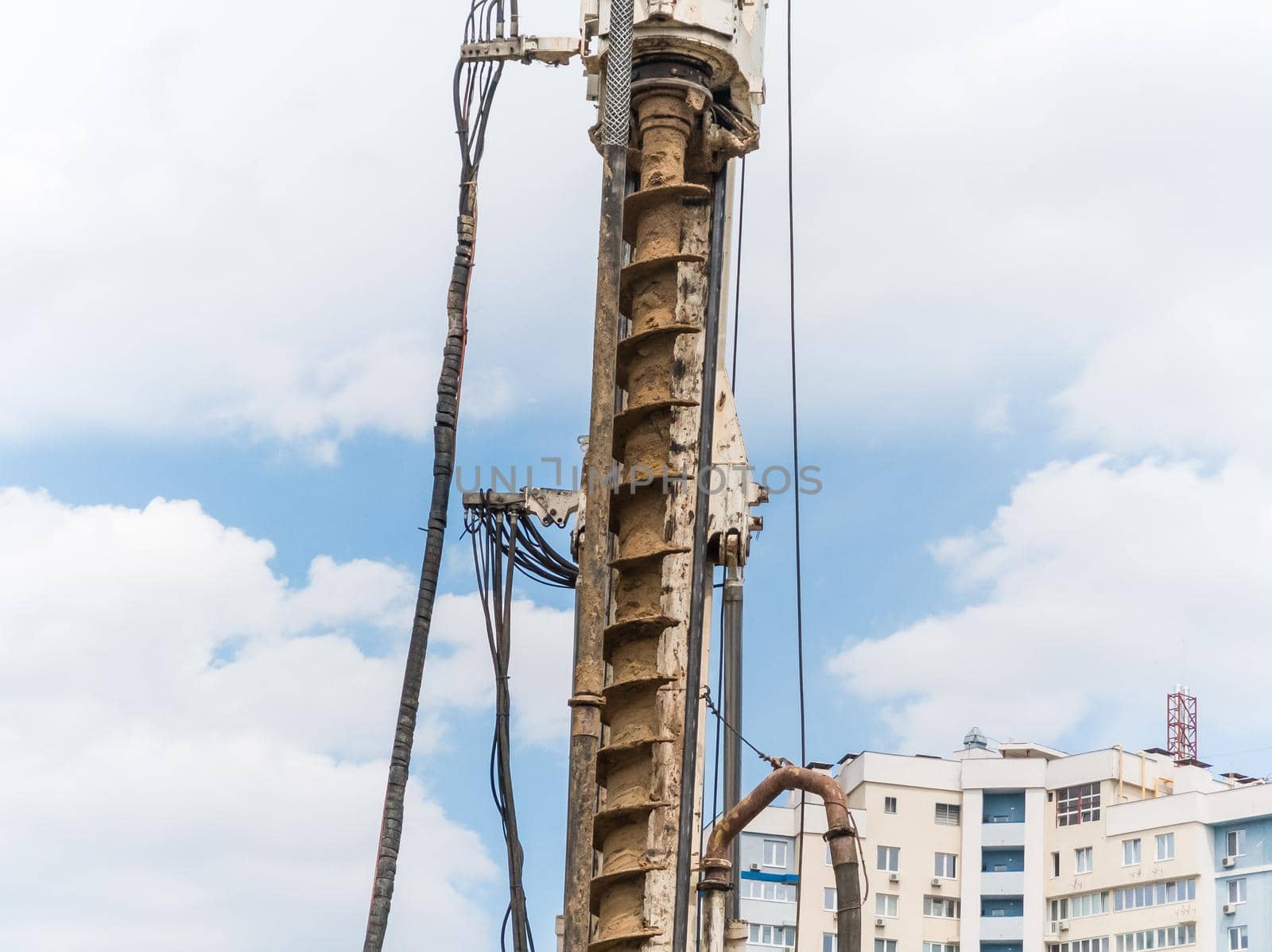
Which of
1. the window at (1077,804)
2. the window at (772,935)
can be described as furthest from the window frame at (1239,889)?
the window at (772,935)

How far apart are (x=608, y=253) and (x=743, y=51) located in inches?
88.6

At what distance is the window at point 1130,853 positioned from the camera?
218 ft

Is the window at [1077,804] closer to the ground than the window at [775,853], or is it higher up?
higher up

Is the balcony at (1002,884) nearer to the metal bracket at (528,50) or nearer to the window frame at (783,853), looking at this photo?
the window frame at (783,853)

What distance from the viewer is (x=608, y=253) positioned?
28.9 feet

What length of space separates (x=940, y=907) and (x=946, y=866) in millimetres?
1500

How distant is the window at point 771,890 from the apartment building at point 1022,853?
0.13 ft

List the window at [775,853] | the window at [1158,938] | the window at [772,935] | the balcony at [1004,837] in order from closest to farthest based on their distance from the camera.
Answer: the window at [1158,938] → the window at [772,935] → the window at [775,853] → the balcony at [1004,837]

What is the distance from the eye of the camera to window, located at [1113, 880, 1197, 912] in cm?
6512

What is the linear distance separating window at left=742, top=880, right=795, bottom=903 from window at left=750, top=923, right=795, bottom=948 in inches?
35.7

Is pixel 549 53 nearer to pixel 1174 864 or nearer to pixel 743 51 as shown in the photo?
pixel 743 51

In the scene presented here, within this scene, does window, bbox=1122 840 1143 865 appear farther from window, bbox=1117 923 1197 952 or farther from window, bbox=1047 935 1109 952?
window, bbox=1047 935 1109 952

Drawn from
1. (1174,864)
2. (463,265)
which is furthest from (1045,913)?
(463,265)

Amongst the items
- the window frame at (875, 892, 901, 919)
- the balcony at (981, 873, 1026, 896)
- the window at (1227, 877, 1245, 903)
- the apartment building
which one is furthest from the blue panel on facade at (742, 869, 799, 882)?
the window at (1227, 877, 1245, 903)
